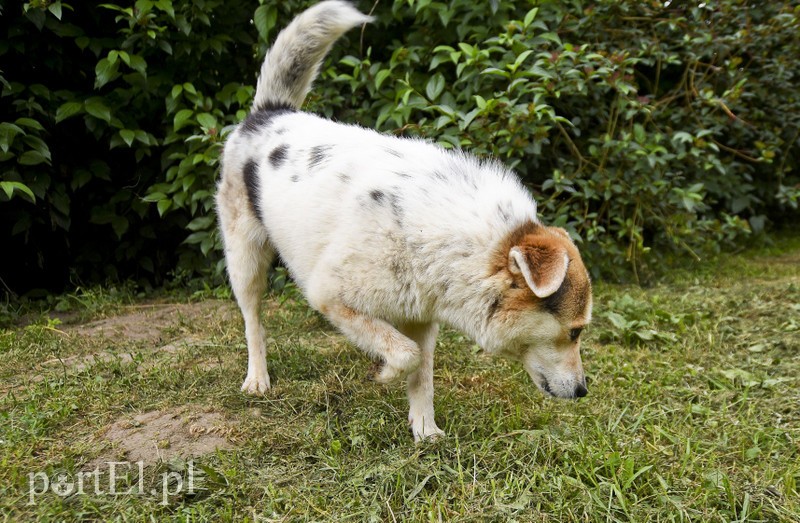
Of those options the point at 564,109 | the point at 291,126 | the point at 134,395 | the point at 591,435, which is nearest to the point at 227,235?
the point at 291,126

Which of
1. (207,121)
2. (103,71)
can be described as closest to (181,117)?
(207,121)

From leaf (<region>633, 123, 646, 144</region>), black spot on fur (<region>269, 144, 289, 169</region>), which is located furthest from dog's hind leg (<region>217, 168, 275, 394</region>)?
leaf (<region>633, 123, 646, 144</region>)

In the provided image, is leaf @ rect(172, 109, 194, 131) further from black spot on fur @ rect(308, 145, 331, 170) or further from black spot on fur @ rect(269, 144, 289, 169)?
black spot on fur @ rect(308, 145, 331, 170)

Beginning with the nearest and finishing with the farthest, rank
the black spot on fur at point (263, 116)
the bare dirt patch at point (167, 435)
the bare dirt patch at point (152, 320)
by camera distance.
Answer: the bare dirt patch at point (167, 435) < the black spot on fur at point (263, 116) < the bare dirt patch at point (152, 320)

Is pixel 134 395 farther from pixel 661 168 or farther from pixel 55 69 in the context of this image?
pixel 661 168

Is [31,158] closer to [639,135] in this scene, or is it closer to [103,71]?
[103,71]

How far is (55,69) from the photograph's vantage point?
5285 mm

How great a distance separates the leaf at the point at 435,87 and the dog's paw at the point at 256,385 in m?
2.35

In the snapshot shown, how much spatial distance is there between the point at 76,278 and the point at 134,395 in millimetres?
2999

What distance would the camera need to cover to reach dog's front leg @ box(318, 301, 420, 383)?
2838 millimetres

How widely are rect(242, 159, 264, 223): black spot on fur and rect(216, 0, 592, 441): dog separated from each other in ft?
0.42

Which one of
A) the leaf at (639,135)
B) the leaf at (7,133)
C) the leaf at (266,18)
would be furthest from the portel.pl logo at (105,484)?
the leaf at (639,135)

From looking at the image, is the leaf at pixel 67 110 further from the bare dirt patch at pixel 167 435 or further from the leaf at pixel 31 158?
the bare dirt patch at pixel 167 435

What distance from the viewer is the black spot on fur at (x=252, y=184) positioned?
3.63 metres
